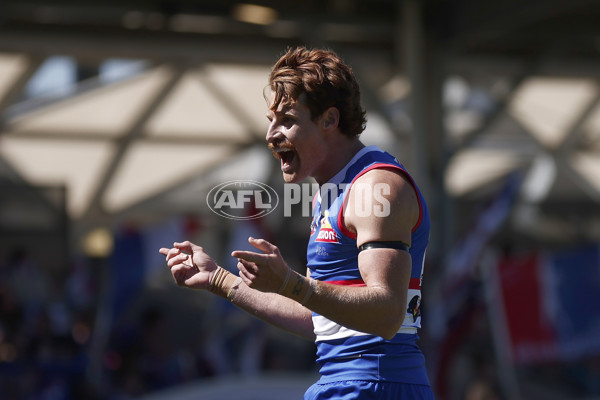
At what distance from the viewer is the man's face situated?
2.67 metres

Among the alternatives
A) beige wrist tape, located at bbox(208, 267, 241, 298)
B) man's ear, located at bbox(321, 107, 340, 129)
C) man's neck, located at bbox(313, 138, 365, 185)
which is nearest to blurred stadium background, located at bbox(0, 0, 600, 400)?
beige wrist tape, located at bbox(208, 267, 241, 298)

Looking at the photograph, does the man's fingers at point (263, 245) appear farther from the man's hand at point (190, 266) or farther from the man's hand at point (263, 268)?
the man's hand at point (190, 266)

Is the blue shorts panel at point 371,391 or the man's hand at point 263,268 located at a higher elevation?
the man's hand at point 263,268

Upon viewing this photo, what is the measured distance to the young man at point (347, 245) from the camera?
7.82 feet

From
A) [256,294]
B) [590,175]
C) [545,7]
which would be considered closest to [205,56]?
[545,7]

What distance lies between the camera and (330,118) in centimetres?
271

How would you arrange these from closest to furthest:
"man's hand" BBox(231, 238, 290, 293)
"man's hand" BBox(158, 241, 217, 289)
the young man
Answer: "man's hand" BBox(231, 238, 290, 293) → the young man → "man's hand" BBox(158, 241, 217, 289)

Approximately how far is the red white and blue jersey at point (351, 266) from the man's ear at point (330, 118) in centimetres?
13

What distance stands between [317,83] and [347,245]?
1.63 ft

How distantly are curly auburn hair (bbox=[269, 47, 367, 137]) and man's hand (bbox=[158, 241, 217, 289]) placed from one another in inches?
20.7

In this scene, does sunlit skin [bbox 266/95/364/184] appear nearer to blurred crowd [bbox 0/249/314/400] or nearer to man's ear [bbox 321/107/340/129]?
man's ear [bbox 321/107/340/129]

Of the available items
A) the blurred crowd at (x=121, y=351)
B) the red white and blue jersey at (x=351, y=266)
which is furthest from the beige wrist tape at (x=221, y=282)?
the blurred crowd at (x=121, y=351)

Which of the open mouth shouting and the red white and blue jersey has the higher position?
the open mouth shouting

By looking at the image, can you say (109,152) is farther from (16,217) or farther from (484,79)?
(484,79)
